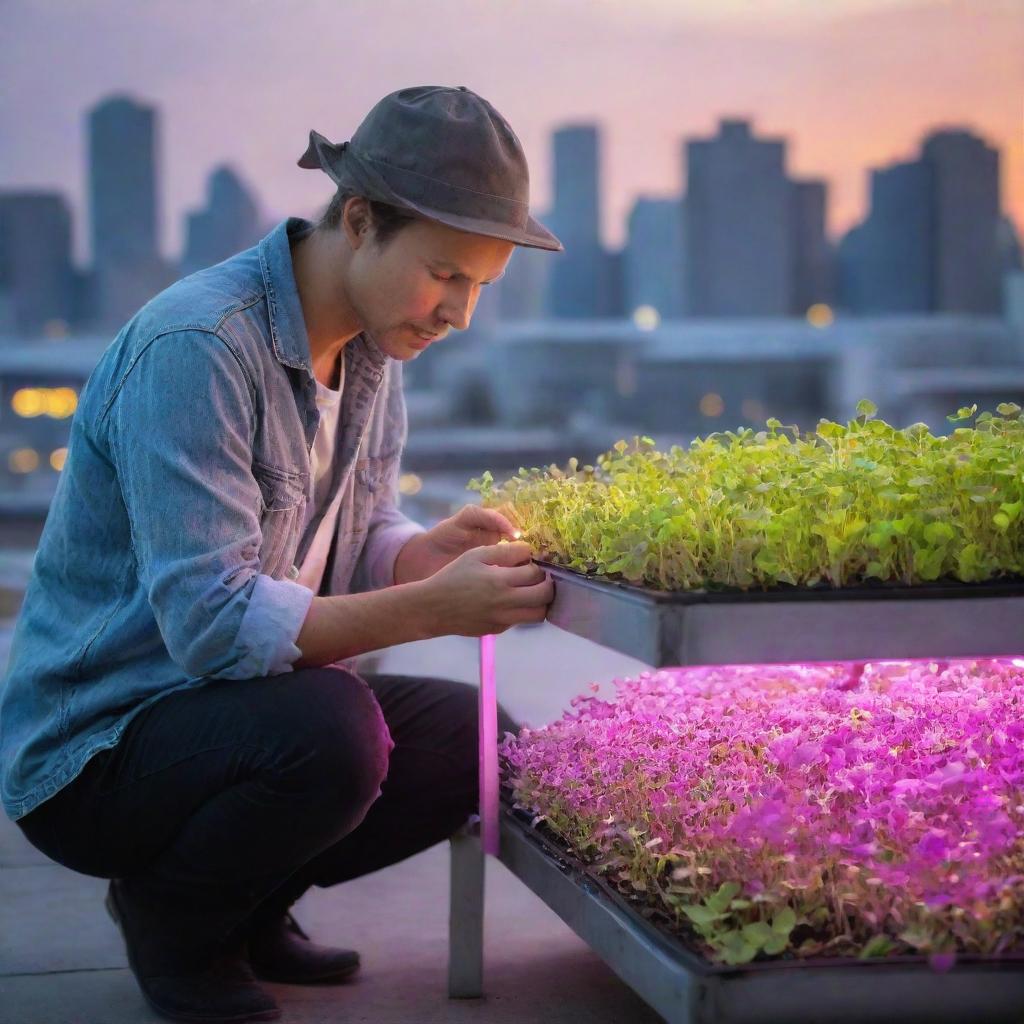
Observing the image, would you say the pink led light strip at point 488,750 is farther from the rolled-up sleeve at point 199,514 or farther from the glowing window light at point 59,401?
the glowing window light at point 59,401

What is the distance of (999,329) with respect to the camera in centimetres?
3878

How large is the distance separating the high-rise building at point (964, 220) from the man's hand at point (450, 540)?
4024cm

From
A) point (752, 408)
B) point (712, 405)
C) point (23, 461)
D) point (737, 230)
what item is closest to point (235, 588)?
point (23, 461)

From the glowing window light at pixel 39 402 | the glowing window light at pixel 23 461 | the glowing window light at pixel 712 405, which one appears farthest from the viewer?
the glowing window light at pixel 712 405

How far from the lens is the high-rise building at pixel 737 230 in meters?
40.4

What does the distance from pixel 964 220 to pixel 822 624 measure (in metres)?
42.3

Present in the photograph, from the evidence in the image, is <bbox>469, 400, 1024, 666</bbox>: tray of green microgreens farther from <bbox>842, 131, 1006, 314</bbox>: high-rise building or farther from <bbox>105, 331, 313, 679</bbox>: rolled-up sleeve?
<bbox>842, 131, 1006, 314</bbox>: high-rise building

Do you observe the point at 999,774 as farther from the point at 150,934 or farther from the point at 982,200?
the point at 982,200

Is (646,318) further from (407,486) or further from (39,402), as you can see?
(407,486)

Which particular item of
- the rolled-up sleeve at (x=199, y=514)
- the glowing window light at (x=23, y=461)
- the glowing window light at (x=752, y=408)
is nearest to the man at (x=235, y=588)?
the rolled-up sleeve at (x=199, y=514)

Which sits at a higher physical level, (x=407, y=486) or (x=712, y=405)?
(x=712, y=405)

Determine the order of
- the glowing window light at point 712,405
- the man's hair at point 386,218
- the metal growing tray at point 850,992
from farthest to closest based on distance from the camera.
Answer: the glowing window light at point 712,405
the man's hair at point 386,218
the metal growing tray at point 850,992

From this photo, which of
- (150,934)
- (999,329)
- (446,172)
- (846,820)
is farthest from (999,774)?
(999,329)

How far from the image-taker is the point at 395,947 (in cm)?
209
